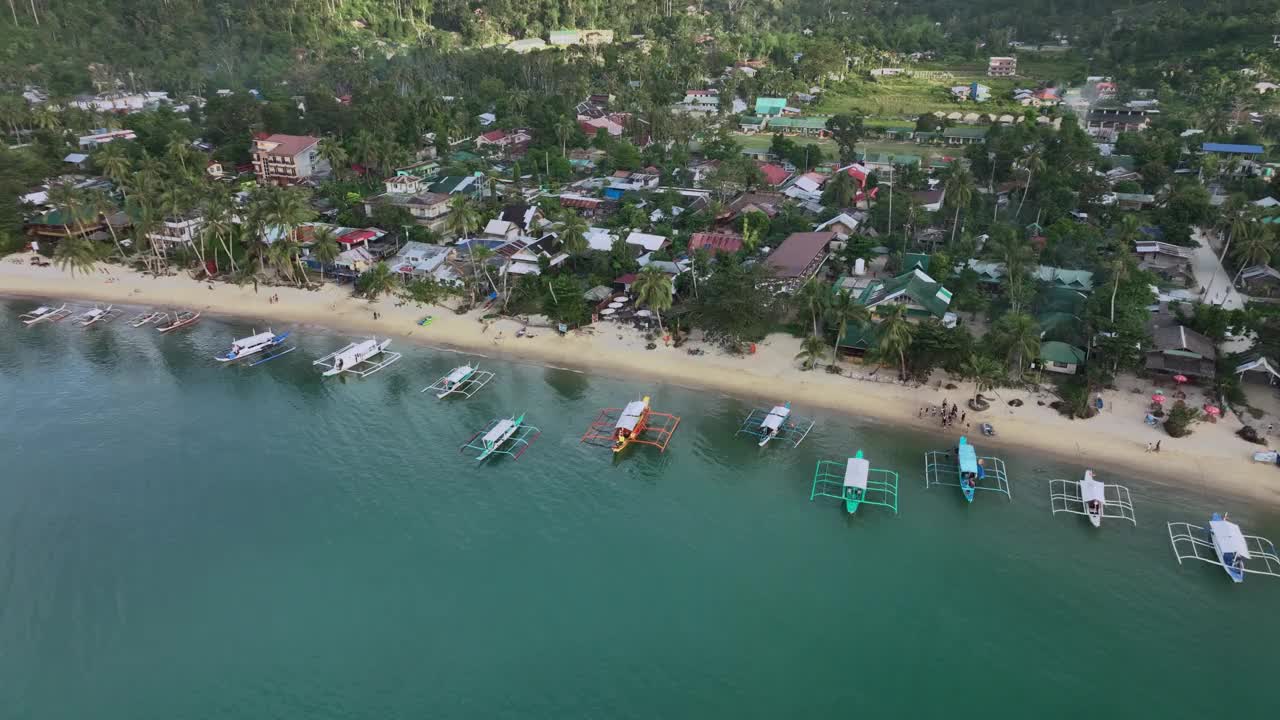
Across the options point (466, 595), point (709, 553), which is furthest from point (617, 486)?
point (466, 595)

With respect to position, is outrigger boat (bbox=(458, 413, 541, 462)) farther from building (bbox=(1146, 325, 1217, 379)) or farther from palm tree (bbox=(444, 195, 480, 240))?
building (bbox=(1146, 325, 1217, 379))

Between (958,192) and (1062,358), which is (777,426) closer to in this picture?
(1062,358)

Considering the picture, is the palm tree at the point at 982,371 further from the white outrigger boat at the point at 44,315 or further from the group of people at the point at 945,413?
the white outrigger boat at the point at 44,315

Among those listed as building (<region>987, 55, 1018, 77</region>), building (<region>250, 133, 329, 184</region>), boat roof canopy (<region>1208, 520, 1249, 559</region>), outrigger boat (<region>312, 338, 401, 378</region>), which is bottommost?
boat roof canopy (<region>1208, 520, 1249, 559</region>)

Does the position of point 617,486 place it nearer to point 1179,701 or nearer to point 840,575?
point 840,575

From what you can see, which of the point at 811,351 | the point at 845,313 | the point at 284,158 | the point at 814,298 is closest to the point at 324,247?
the point at 284,158

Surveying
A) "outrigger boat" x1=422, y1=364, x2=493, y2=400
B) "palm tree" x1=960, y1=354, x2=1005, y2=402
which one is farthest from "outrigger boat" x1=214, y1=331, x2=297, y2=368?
"palm tree" x1=960, y1=354, x2=1005, y2=402
